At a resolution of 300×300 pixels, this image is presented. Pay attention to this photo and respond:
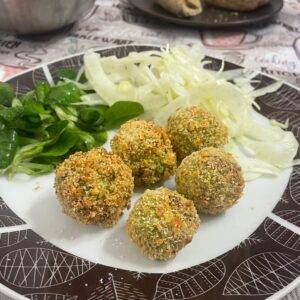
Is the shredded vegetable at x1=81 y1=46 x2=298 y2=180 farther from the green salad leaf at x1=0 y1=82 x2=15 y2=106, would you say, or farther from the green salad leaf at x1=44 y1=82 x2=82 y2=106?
the green salad leaf at x1=0 y1=82 x2=15 y2=106

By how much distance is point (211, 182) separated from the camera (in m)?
1.21

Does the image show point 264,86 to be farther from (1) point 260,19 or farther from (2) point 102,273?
(2) point 102,273

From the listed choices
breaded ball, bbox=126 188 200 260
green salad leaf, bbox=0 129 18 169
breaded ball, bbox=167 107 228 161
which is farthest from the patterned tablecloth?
breaded ball, bbox=126 188 200 260

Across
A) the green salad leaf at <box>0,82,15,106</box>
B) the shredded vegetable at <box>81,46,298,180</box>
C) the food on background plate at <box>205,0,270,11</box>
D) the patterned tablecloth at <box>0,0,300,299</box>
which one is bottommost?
the patterned tablecloth at <box>0,0,300,299</box>

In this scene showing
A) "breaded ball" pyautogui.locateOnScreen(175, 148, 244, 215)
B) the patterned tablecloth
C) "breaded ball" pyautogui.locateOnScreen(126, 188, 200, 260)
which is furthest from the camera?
the patterned tablecloth

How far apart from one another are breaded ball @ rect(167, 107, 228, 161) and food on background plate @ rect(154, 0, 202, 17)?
1.10 metres

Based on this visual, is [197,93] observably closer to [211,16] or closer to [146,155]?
[146,155]

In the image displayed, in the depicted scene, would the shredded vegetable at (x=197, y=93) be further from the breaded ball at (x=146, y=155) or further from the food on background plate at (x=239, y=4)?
the food on background plate at (x=239, y=4)

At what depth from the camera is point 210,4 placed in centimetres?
252

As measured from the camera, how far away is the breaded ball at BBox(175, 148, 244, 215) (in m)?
1.20

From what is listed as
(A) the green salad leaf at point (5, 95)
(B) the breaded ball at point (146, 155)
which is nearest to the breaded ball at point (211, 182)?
(B) the breaded ball at point (146, 155)

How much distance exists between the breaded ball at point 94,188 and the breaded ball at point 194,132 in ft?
0.88

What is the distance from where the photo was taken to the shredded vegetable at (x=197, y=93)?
150 cm

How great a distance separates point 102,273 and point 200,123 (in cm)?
57
